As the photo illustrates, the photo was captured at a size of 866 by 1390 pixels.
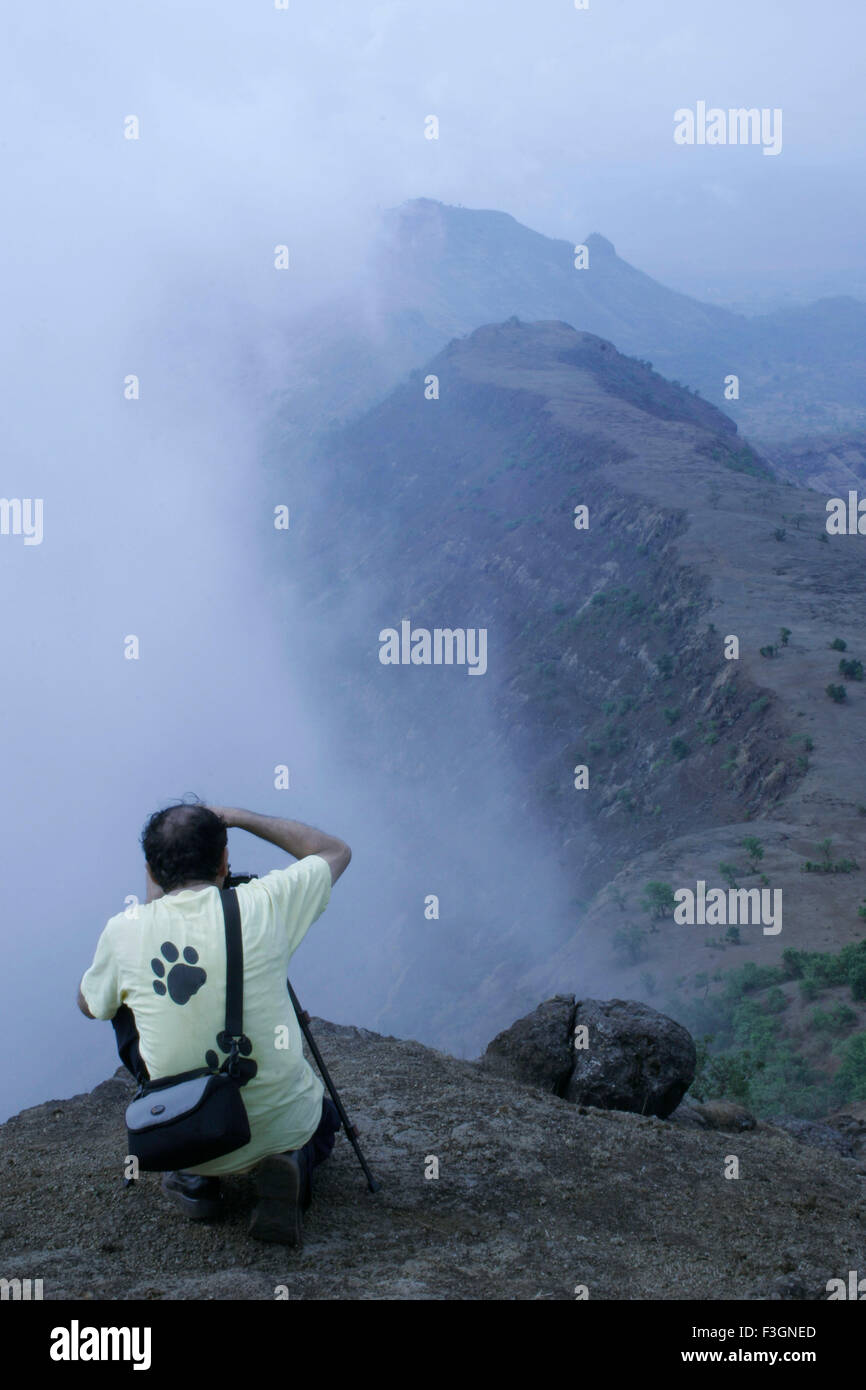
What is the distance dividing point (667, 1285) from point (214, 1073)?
1.95 meters

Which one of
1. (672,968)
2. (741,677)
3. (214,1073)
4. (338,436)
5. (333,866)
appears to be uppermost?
(338,436)

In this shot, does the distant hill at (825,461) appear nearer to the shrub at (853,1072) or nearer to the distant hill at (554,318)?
the distant hill at (554,318)

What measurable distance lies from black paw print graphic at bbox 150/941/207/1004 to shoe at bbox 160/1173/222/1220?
0.97 metres

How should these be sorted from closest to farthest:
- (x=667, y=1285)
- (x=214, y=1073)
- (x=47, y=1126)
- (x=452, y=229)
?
(x=214, y=1073) < (x=667, y=1285) < (x=47, y=1126) < (x=452, y=229)

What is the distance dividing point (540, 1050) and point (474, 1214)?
8.38ft

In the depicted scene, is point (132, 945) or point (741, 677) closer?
point (132, 945)

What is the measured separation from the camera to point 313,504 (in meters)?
77.7

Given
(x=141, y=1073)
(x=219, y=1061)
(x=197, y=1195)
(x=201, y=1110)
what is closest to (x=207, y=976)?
(x=219, y=1061)

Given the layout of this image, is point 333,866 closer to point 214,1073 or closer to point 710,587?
point 214,1073

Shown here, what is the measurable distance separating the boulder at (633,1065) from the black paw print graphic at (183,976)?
150 inches

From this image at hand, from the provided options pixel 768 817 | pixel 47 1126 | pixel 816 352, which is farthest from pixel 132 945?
pixel 816 352

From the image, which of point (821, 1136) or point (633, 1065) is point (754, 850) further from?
point (633, 1065)

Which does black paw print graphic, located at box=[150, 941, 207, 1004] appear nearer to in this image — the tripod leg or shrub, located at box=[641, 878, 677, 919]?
the tripod leg

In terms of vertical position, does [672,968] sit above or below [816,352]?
below
